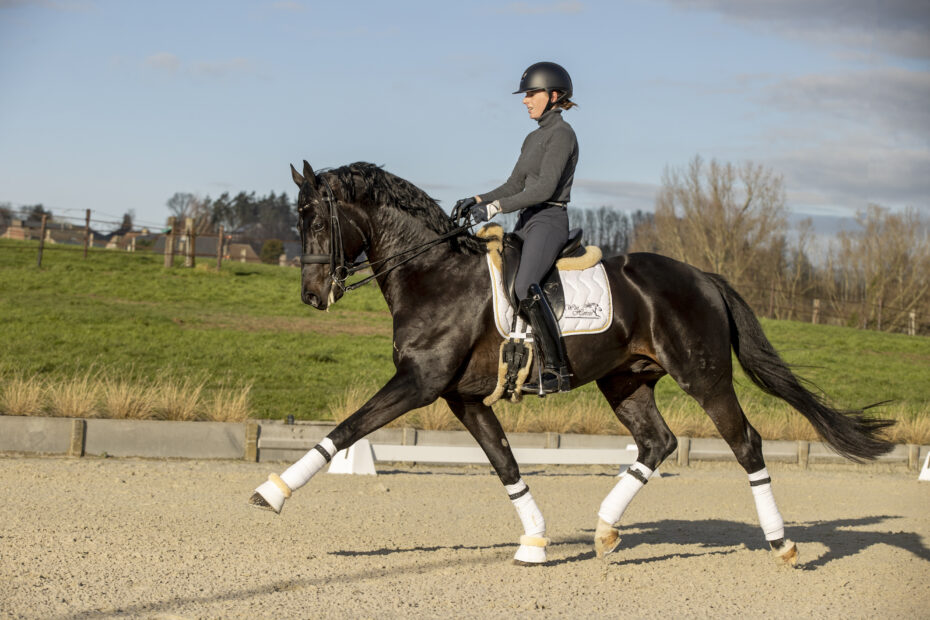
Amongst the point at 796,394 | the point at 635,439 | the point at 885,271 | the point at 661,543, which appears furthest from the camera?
the point at 885,271

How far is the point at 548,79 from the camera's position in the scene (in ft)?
21.0

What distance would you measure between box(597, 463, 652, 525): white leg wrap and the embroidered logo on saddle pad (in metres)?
1.06

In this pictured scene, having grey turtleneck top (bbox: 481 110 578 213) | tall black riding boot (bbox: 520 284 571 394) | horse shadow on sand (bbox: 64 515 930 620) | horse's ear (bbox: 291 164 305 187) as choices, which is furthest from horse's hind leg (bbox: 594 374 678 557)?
horse's ear (bbox: 291 164 305 187)

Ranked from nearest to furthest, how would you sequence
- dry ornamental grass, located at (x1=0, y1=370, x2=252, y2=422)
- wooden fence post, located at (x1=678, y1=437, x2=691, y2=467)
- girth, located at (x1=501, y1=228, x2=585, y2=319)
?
girth, located at (x1=501, y1=228, x2=585, y2=319) < dry ornamental grass, located at (x1=0, y1=370, x2=252, y2=422) < wooden fence post, located at (x1=678, y1=437, x2=691, y2=467)

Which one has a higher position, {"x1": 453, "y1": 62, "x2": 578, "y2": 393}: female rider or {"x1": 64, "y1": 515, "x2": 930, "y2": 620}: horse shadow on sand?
{"x1": 453, "y1": 62, "x2": 578, "y2": 393}: female rider

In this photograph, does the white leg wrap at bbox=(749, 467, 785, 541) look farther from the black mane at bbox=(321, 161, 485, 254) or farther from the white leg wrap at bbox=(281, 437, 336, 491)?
the white leg wrap at bbox=(281, 437, 336, 491)

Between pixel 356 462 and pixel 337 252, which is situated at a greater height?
pixel 337 252

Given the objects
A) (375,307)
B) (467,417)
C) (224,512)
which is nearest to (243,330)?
(375,307)

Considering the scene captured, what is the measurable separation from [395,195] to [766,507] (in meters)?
3.33

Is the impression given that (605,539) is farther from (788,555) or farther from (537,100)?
(537,100)

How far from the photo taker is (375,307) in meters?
28.8

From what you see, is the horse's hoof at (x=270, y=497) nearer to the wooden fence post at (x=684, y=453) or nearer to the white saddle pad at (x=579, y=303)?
the white saddle pad at (x=579, y=303)

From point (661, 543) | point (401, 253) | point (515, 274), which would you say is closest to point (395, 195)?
point (401, 253)

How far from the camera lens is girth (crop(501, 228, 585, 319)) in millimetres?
6219
